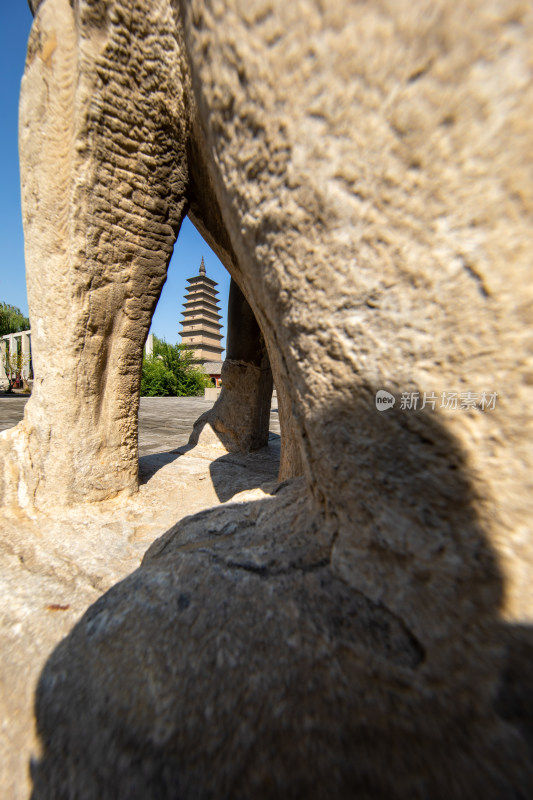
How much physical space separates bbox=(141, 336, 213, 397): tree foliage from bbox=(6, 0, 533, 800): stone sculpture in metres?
10.9

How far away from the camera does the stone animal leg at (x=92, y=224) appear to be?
1.12 meters

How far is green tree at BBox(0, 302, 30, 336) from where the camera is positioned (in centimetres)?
1858

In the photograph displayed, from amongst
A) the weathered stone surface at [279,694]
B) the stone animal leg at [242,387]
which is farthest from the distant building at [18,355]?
the weathered stone surface at [279,694]

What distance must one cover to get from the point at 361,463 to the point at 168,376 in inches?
448

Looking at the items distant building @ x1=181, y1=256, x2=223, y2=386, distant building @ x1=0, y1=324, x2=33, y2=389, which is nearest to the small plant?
distant building @ x1=0, y1=324, x2=33, y2=389

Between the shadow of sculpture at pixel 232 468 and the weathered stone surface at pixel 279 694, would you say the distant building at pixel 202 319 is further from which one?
the weathered stone surface at pixel 279 694

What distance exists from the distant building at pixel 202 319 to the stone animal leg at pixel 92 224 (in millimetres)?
21171

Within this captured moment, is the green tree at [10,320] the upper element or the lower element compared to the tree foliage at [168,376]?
upper

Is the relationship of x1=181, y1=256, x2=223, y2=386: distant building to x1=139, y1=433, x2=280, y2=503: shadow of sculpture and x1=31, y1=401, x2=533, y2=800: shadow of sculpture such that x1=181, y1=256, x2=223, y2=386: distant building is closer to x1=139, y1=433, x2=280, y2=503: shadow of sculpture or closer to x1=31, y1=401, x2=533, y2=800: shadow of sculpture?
x1=139, y1=433, x2=280, y2=503: shadow of sculpture

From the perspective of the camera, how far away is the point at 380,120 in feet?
1.43

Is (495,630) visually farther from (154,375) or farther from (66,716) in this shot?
(154,375)

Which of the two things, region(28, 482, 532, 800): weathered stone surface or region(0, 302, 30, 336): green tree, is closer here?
region(28, 482, 532, 800): weathered stone surface

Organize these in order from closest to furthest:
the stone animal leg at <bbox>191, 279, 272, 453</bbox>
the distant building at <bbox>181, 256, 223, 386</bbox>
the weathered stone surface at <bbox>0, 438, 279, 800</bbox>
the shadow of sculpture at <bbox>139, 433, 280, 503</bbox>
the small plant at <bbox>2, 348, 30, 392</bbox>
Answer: the weathered stone surface at <bbox>0, 438, 279, 800</bbox> → the shadow of sculpture at <bbox>139, 433, 280, 503</bbox> → the stone animal leg at <bbox>191, 279, 272, 453</bbox> → the small plant at <bbox>2, 348, 30, 392</bbox> → the distant building at <bbox>181, 256, 223, 386</bbox>

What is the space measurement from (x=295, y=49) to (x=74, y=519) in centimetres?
152
